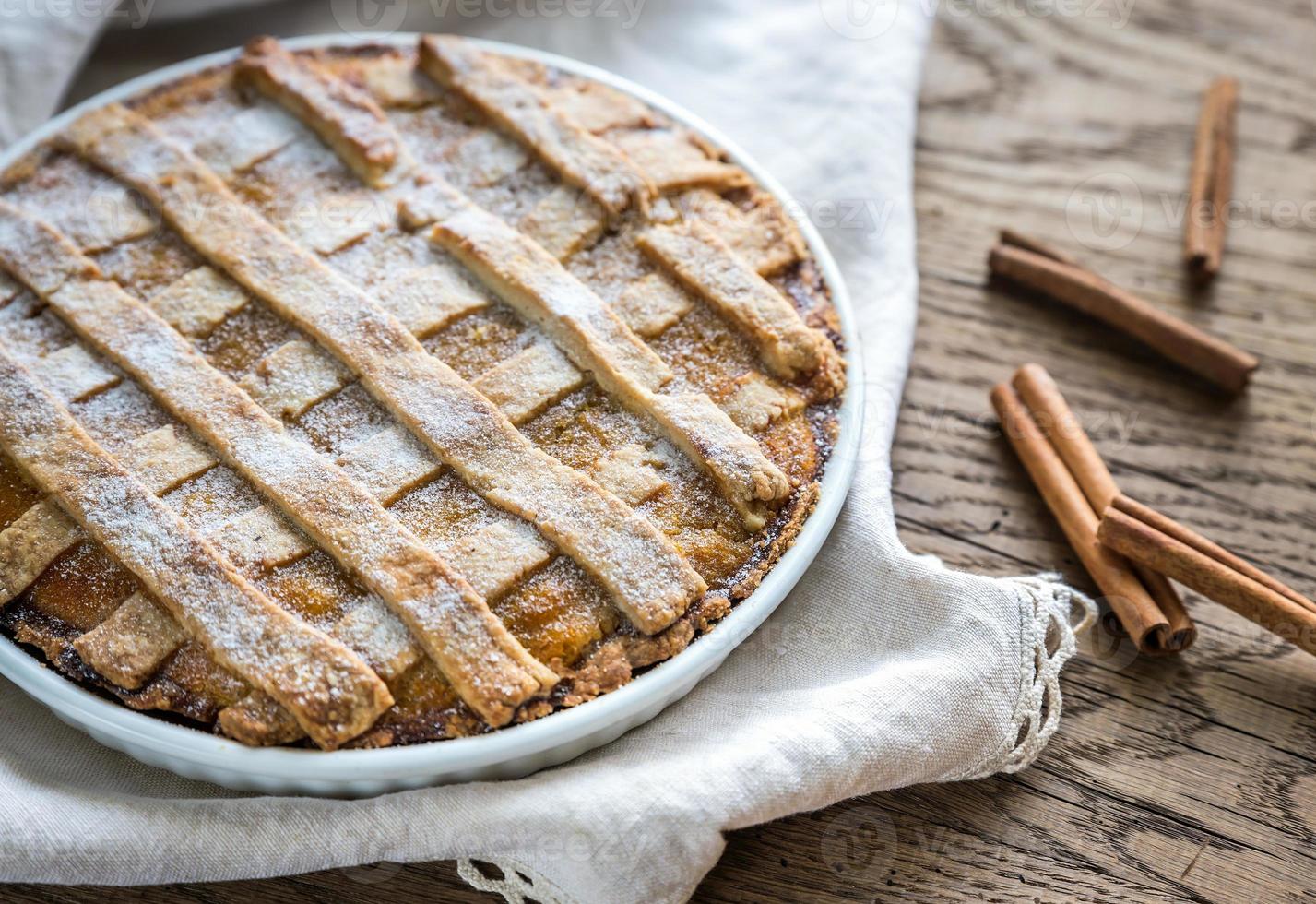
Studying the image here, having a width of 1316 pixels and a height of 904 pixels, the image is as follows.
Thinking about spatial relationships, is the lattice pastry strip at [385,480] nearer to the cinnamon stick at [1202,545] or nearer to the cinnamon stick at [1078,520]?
the cinnamon stick at [1078,520]

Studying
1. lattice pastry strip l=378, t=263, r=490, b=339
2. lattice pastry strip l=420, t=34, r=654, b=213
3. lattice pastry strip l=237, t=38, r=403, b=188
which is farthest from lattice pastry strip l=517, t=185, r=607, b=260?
lattice pastry strip l=237, t=38, r=403, b=188

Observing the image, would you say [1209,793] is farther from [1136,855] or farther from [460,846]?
[460,846]

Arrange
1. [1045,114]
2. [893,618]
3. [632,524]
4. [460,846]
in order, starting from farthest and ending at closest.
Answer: [1045,114] < [893,618] < [632,524] < [460,846]

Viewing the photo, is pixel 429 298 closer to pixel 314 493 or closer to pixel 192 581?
pixel 314 493

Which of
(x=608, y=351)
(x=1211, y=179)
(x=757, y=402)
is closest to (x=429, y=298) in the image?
(x=608, y=351)

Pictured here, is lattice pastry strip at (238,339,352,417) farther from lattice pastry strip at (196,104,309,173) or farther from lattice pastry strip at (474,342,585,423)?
lattice pastry strip at (196,104,309,173)

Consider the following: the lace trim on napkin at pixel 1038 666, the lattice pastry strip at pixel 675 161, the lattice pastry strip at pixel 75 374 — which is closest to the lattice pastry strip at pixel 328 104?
the lattice pastry strip at pixel 675 161

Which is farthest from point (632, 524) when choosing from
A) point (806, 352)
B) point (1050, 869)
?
point (1050, 869)
